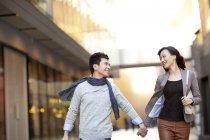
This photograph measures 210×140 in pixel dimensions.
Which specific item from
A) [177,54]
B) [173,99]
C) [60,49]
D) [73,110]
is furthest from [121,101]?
[60,49]

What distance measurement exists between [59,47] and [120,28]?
→ 20556mm

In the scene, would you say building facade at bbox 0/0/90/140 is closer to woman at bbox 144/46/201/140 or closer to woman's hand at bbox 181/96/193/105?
woman at bbox 144/46/201/140

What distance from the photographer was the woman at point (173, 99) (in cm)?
570

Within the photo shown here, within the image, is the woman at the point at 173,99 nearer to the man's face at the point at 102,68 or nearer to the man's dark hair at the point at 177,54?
the man's dark hair at the point at 177,54

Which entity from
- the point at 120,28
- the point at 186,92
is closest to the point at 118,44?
the point at 120,28

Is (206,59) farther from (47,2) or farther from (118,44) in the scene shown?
(118,44)

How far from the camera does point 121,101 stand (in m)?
5.39

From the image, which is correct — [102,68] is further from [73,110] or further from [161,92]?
[161,92]

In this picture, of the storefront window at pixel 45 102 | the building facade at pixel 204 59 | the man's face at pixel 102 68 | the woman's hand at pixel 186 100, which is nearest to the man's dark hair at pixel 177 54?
the woman's hand at pixel 186 100

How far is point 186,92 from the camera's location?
5.73m

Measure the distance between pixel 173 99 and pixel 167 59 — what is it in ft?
1.61

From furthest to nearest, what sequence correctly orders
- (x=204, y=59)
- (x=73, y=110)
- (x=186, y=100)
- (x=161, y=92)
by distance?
(x=204, y=59), (x=161, y=92), (x=186, y=100), (x=73, y=110)

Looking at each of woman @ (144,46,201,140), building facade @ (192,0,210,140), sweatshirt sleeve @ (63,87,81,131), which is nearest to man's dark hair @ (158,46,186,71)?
woman @ (144,46,201,140)

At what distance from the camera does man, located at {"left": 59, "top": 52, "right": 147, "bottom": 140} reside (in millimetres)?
5164
